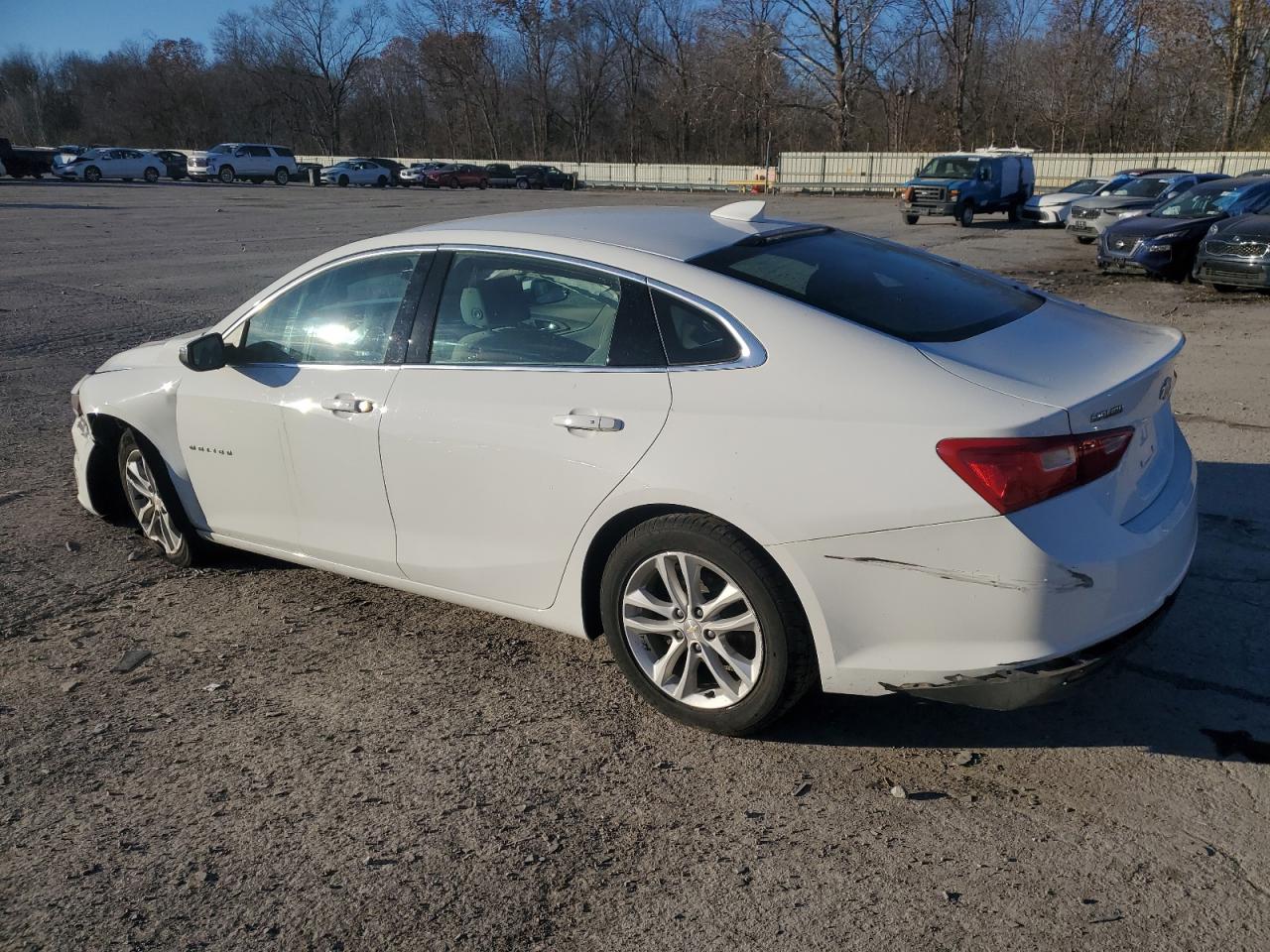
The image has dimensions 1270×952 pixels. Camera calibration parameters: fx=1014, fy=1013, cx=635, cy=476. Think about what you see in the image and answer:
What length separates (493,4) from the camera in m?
79.8

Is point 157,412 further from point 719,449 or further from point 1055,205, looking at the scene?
point 1055,205

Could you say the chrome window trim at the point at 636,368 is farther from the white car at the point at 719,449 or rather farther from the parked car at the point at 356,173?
the parked car at the point at 356,173

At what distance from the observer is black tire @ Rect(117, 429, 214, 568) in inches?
185

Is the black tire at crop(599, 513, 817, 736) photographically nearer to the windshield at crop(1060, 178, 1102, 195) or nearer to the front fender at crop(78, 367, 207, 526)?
the front fender at crop(78, 367, 207, 526)

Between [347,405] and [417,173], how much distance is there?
54.3 m

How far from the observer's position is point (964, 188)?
92.3 feet

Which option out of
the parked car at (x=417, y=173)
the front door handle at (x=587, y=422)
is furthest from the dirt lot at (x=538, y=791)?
the parked car at (x=417, y=173)

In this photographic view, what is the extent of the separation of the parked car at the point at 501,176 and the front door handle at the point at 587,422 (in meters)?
56.1

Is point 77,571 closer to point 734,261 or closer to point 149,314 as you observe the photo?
point 734,261

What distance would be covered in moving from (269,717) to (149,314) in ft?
32.5

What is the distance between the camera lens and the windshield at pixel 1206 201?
16031mm

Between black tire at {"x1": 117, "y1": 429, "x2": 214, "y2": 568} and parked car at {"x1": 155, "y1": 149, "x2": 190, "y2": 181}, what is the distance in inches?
2233

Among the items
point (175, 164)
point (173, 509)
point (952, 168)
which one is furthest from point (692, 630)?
point (175, 164)

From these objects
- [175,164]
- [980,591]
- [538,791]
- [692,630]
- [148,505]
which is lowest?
[538,791]
